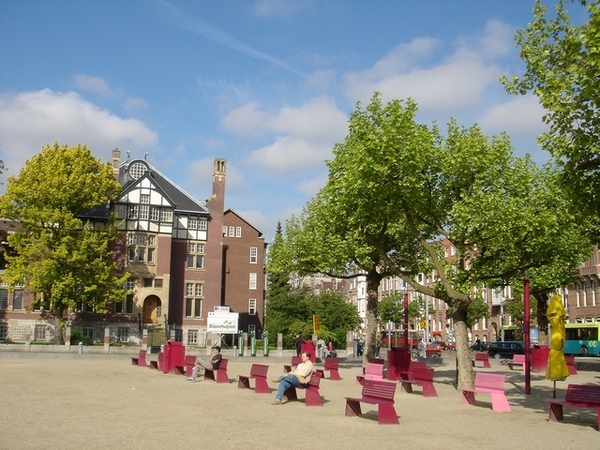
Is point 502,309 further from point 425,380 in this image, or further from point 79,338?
point 425,380

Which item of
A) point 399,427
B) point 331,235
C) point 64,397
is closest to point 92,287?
point 331,235

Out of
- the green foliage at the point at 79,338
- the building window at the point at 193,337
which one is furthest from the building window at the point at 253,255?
the green foliage at the point at 79,338

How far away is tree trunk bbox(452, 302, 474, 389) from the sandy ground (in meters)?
0.66

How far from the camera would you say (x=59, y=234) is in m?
53.3

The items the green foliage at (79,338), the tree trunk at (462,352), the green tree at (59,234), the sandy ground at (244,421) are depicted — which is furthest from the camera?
the green foliage at (79,338)

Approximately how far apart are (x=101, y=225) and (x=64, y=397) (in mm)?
41881

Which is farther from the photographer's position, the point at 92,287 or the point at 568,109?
the point at 92,287

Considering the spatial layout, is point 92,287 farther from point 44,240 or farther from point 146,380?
Result: point 146,380

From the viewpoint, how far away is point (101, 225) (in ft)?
192

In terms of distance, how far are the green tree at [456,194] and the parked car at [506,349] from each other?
3408 cm

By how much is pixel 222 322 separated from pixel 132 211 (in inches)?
779

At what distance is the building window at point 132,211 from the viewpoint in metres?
61.7

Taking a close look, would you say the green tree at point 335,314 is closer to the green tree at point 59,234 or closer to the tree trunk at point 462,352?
the green tree at point 59,234

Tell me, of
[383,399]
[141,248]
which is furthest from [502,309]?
[383,399]
